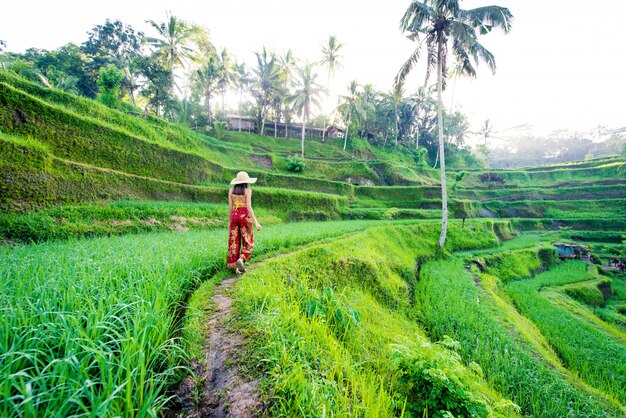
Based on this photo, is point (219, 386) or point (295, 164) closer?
point (219, 386)

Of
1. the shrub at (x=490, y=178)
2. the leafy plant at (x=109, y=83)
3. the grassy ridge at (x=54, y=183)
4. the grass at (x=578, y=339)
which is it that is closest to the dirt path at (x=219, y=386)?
the grass at (x=578, y=339)

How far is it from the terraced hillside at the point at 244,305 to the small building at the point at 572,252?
1287 millimetres

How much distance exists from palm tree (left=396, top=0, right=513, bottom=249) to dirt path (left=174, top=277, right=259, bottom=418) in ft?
39.6

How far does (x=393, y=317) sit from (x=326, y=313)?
3120 millimetres

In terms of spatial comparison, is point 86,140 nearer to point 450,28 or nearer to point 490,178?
point 450,28

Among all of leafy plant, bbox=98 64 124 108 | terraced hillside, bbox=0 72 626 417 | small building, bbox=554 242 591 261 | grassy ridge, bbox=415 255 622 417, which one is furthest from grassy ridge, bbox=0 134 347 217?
small building, bbox=554 242 591 261

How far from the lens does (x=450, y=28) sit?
11.9 metres

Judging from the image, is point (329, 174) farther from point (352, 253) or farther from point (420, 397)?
point (420, 397)

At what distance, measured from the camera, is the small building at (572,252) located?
57.0 ft

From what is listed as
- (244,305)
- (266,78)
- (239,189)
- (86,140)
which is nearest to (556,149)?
(266,78)

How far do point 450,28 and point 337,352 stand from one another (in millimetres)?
15195

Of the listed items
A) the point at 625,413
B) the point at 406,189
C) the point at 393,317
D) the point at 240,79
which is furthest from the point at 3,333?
the point at 240,79

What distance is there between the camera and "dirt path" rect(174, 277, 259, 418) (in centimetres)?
201

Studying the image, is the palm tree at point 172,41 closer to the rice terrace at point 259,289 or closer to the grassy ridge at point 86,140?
the rice terrace at point 259,289
